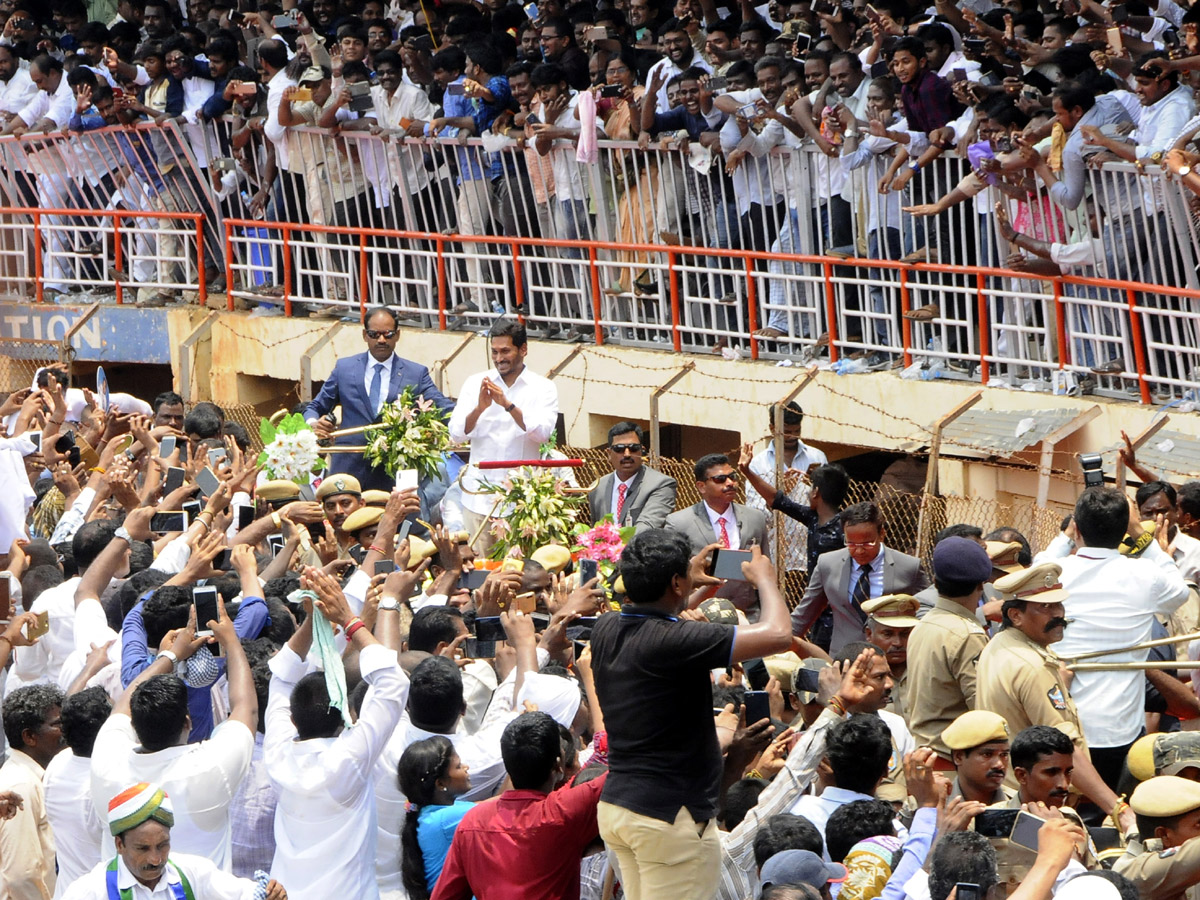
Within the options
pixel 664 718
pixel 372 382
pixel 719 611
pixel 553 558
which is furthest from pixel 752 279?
pixel 664 718

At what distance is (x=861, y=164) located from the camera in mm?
12578

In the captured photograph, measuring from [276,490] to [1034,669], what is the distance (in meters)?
4.87

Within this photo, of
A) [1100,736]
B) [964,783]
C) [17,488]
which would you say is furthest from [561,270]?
[964,783]

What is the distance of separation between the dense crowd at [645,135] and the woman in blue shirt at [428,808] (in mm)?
6155

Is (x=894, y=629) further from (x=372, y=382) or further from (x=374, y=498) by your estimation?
(x=372, y=382)

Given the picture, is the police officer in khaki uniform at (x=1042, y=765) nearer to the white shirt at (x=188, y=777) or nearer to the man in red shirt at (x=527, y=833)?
the man in red shirt at (x=527, y=833)

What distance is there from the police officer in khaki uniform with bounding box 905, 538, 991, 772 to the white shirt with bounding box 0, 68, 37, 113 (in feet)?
45.2

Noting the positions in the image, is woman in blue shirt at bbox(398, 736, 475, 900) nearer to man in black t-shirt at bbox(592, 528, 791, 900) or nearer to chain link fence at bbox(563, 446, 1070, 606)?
man in black t-shirt at bbox(592, 528, 791, 900)

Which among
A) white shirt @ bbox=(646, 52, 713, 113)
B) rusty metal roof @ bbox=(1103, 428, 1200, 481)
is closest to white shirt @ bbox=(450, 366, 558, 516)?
rusty metal roof @ bbox=(1103, 428, 1200, 481)

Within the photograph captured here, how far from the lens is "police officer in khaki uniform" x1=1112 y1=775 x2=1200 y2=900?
16.7 ft

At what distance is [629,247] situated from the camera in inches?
542

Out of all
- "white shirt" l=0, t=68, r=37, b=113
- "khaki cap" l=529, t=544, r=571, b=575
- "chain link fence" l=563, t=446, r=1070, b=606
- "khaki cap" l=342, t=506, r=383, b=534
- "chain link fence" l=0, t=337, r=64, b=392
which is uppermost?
"white shirt" l=0, t=68, r=37, b=113

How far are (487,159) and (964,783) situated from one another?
1007 cm

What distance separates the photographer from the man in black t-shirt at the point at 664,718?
5.11 metres
